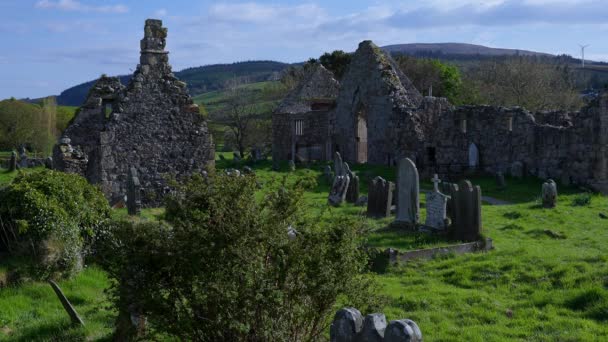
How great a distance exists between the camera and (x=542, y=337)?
338 inches

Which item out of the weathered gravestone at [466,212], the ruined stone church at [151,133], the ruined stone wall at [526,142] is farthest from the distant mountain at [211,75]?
the weathered gravestone at [466,212]

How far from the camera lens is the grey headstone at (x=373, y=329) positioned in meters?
6.04

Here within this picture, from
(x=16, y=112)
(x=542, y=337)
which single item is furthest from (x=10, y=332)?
(x=16, y=112)

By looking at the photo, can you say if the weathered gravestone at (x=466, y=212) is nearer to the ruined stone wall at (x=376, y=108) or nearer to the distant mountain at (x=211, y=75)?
the ruined stone wall at (x=376, y=108)

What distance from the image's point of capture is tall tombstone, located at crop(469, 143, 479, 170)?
30078 mm

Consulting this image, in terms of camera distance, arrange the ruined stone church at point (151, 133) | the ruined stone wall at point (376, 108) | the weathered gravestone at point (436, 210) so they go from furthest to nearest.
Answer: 1. the ruined stone wall at point (376, 108)
2. the ruined stone church at point (151, 133)
3. the weathered gravestone at point (436, 210)

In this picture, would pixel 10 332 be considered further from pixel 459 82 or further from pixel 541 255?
pixel 459 82

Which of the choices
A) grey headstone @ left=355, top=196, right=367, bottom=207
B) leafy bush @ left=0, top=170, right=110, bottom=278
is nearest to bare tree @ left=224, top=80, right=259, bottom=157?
grey headstone @ left=355, top=196, right=367, bottom=207

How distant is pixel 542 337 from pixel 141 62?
1254 cm

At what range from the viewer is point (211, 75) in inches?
6304

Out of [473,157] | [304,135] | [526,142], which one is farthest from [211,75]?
[526,142]

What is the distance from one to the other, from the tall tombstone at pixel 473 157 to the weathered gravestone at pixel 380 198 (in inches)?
511

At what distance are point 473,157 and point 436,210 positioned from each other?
50.9 feet

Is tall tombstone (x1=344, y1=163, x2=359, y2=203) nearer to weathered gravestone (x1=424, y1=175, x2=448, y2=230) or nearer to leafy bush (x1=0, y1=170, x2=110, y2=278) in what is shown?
weathered gravestone (x1=424, y1=175, x2=448, y2=230)
